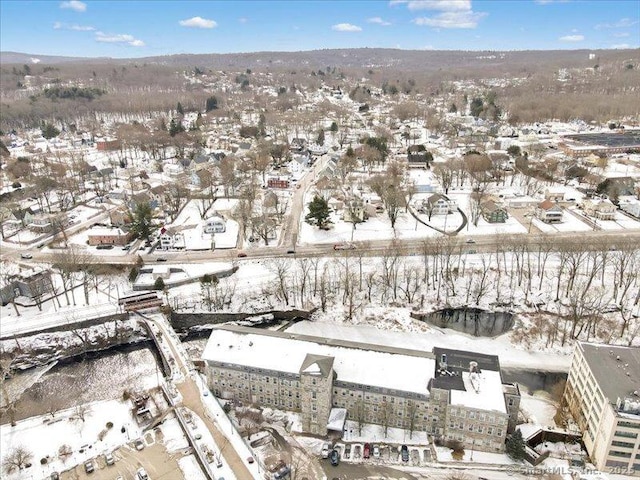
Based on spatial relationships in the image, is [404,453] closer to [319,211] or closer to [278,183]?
[319,211]

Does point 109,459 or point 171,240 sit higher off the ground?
point 171,240

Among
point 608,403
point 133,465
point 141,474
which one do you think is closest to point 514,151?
point 608,403

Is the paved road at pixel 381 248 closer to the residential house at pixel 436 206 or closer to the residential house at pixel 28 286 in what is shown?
the residential house at pixel 28 286

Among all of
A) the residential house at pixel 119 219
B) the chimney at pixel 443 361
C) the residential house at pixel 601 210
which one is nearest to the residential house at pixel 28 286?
Answer: the residential house at pixel 119 219

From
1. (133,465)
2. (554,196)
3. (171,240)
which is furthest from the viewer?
(554,196)

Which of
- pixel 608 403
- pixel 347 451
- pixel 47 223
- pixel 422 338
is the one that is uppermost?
pixel 47 223

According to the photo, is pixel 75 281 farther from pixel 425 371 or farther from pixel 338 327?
pixel 425 371
